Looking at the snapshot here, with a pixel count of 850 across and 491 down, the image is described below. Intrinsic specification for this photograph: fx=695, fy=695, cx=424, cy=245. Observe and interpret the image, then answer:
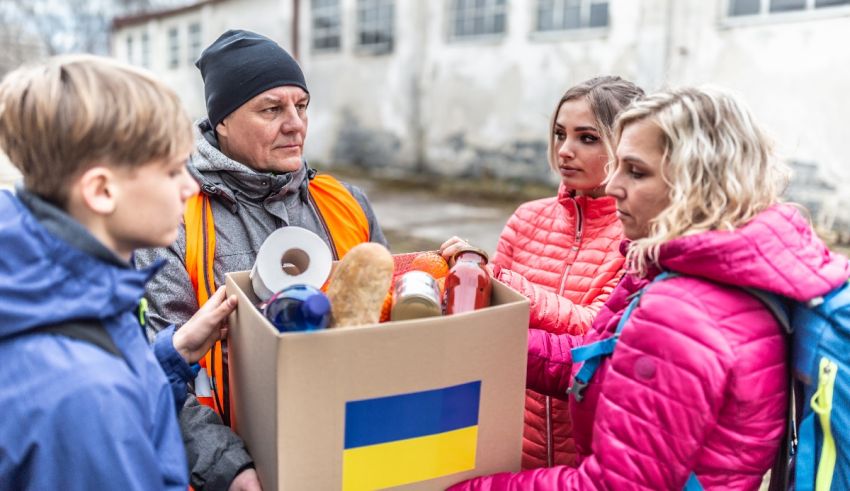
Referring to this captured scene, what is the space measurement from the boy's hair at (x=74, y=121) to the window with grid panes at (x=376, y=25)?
39.0 feet

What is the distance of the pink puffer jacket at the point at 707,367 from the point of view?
3.76 feet

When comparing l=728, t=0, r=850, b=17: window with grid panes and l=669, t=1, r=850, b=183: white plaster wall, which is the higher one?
l=728, t=0, r=850, b=17: window with grid panes

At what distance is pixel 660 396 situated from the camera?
45.3 inches

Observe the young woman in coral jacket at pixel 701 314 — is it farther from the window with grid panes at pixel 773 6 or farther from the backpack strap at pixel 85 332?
the window with grid panes at pixel 773 6

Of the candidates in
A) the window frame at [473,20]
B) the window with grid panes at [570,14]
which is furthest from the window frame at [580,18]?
the window frame at [473,20]

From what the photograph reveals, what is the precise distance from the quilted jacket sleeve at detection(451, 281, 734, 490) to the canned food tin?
337mm

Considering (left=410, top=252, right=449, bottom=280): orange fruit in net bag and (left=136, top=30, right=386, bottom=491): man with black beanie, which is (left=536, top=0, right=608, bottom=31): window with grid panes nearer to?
(left=136, top=30, right=386, bottom=491): man with black beanie

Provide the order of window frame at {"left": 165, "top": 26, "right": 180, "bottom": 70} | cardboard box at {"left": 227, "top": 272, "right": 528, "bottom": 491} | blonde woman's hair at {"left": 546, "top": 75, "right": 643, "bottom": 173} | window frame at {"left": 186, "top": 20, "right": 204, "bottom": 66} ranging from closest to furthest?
1. cardboard box at {"left": 227, "top": 272, "right": 528, "bottom": 491}
2. blonde woman's hair at {"left": 546, "top": 75, "right": 643, "bottom": 173}
3. window frame at {"left": 186, "top": 20, "right": 204, "bottom": 66}
4. window frame at {"left": 165, "top": 26, "right": 180, "bottom": 70}

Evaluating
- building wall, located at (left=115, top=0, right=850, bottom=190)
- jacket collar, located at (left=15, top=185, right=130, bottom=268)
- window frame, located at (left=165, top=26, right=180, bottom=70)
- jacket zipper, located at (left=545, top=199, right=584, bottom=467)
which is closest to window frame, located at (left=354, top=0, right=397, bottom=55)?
building wall, located at (left=115, top=0, right=850, bottom=190)

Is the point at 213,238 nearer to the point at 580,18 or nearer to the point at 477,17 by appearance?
the point at 580,18

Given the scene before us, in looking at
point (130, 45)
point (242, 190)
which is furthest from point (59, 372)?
point (130, 45)

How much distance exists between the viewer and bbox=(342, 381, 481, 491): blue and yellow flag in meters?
1.18

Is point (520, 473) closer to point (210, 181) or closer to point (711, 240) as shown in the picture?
point (711, 240)

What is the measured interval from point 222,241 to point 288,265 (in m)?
0.35
